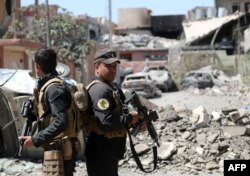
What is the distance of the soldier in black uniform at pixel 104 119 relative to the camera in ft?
14.5

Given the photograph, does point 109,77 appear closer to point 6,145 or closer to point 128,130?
point 128,130

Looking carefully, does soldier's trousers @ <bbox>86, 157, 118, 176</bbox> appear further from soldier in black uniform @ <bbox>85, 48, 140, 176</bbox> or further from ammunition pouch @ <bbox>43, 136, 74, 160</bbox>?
ammunition pouch @ <bbox>43, 136, 74, 160</bbox>

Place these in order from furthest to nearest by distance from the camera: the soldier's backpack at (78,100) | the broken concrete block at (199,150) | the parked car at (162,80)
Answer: the parked car at (162,80), the broken concrete block at (199,150), the soldier's backpack at (78,100)

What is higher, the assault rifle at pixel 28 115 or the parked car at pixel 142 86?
the assault rifle at pixel 28 115

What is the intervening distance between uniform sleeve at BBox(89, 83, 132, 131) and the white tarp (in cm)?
4400

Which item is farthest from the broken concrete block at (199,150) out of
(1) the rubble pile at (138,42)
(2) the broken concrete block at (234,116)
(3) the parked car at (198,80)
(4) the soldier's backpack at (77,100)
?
(1) the rubble pile at (138,42)

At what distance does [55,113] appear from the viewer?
418 centimetres

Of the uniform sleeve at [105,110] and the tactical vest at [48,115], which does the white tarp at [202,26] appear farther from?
the tactical vest at [48,115]

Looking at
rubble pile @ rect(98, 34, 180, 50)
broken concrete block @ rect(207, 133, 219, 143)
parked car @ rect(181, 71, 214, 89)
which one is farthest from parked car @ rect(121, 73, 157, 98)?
rubble pile @ rect(98, 34, 180, 50)

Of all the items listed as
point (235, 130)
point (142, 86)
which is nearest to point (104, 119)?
point (235, 130)

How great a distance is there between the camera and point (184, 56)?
144ft

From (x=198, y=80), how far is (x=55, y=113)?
→ 98.5ft

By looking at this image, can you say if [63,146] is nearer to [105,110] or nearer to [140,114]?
[105,110]

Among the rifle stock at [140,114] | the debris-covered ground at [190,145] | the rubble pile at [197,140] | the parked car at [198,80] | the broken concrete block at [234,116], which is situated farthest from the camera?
the parked car at [198,80]
